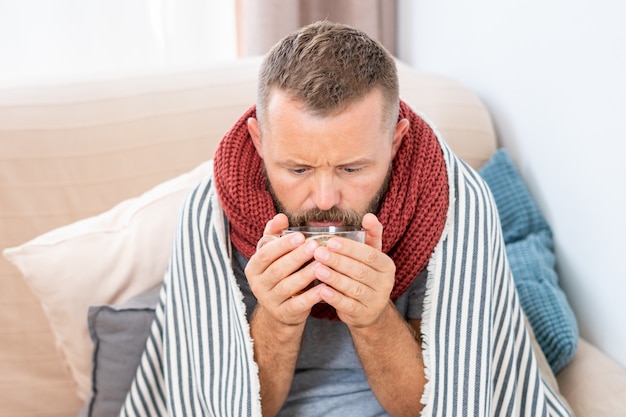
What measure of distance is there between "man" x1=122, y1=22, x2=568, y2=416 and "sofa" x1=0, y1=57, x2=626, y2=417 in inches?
5.9

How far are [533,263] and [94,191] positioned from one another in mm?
922

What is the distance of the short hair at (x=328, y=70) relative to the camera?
43.2 inches

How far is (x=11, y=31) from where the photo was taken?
2.13 meters

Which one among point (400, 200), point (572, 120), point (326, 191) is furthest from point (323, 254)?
point (572, 120)

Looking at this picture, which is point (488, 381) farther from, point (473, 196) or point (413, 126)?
point (413, 126)

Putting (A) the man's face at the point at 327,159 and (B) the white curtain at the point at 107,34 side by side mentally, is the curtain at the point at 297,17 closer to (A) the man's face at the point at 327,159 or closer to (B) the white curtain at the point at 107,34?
(B) the white curtain at the point at 107,34

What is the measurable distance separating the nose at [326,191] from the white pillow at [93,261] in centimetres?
46

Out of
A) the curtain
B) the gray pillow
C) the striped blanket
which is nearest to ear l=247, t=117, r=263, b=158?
the striped blanket

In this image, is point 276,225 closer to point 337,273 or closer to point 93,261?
point 337,273

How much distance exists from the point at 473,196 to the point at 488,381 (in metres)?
0.30

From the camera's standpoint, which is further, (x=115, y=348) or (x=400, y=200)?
(x=115, y=348)

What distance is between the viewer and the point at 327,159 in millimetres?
1109

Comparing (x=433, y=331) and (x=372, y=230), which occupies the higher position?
(x=372, y=230)

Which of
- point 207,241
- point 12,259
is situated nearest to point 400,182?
point 207,241
